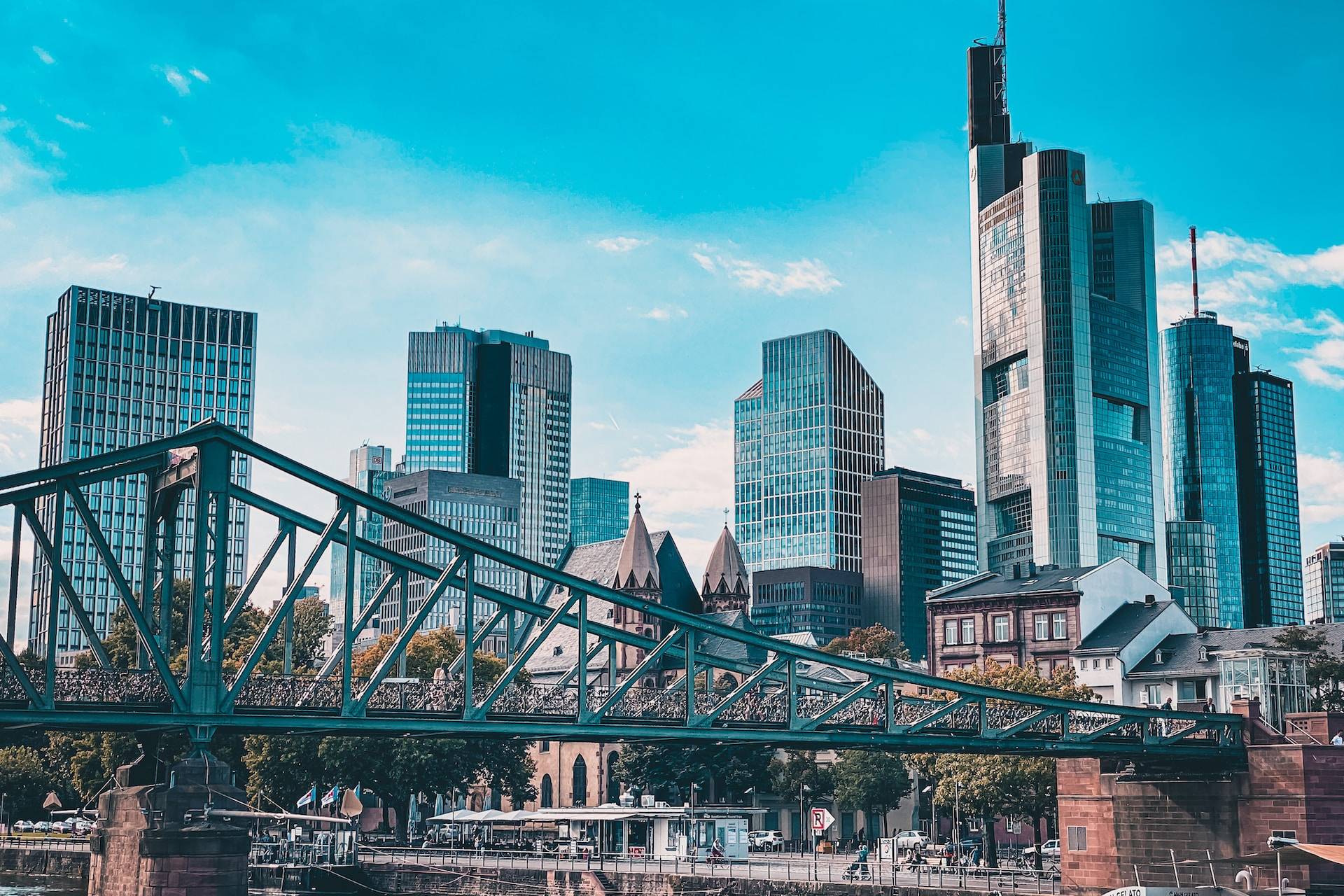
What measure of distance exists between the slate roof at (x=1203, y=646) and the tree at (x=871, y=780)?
55.1 ft

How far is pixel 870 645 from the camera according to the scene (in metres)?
188

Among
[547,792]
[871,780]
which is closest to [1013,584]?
[871,780]

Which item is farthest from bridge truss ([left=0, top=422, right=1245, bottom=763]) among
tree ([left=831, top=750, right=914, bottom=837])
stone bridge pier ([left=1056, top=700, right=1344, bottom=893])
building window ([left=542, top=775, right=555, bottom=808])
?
building window ([left=542, top=775, right=555, bottom=808])

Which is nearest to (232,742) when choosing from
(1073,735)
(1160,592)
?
(1073,735)

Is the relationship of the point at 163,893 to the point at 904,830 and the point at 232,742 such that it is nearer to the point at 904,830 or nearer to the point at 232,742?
the point at 232,742

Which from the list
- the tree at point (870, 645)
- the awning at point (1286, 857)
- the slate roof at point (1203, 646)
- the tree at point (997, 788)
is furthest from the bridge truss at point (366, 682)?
the tree at point (870, 645)

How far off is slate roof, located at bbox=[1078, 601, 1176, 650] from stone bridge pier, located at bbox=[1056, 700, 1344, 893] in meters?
41.6

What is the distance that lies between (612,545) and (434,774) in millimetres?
78759

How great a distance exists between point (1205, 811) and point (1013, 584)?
58.3 m

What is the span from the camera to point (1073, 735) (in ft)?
222

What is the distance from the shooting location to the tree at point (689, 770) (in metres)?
120

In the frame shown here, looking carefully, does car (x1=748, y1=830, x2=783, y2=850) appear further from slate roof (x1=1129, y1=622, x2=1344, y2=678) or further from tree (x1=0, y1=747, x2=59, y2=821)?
tree (x1=0, y1=747, x2=59, y2=821)

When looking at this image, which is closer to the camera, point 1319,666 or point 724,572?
point 1319,666

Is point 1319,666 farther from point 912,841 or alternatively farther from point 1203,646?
point 912,841
